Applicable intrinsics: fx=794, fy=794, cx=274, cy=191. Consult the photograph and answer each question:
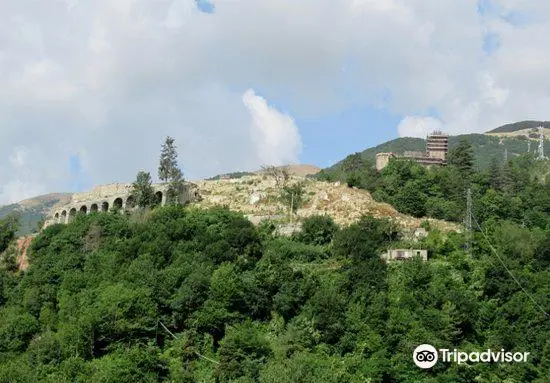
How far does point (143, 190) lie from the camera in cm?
6097

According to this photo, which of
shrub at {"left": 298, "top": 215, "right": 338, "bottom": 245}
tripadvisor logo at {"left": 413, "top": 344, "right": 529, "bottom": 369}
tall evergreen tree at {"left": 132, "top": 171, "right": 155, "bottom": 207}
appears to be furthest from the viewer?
tall evergreen tree at {"left": 132, "top": 171, "right": 155, "bottom": 207}

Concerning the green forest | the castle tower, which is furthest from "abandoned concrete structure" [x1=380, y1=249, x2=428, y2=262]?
the castle tower

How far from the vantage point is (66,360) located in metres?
40.3

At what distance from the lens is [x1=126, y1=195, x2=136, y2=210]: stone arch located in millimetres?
62812

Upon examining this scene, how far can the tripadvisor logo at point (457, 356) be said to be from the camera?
130 ft

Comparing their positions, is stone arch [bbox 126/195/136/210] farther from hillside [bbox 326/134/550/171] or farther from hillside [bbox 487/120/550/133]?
hillside [bbox 487/120/550/133]

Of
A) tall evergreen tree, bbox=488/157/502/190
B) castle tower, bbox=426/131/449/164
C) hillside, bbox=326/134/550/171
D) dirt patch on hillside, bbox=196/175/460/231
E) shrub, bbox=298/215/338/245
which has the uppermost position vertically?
hillside, bbox=326/134/550/171

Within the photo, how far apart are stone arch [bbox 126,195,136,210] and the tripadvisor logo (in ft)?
98.9

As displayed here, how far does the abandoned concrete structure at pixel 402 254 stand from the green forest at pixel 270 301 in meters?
0.62

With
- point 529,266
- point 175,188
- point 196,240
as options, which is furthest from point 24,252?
point 529,266

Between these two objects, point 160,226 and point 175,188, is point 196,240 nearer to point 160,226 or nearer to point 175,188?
point 160,226

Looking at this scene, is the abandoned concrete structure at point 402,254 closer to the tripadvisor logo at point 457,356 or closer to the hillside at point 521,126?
the tripadvisor logo at point 457,356

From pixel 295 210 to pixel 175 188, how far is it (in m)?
11.0

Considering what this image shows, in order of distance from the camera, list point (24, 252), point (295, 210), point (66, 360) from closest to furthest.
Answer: point (66, 360) < point (295, 210) < point (24, 252)
